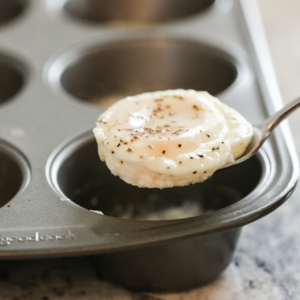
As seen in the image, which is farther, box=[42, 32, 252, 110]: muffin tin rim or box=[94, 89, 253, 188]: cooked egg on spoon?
box=[42, 32, 252, 110]: muffin tin rim

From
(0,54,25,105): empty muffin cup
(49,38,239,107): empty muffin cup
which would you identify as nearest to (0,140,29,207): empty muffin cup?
(0,54,25,105): empty muffin cup

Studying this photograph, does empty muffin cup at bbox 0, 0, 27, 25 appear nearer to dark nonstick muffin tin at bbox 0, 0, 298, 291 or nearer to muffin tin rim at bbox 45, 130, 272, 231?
dark nonstick muffin tin at bbox 0, 0, 298, 291

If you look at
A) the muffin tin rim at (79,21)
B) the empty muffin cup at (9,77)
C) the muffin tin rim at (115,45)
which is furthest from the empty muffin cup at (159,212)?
the muffin tin rim at (79,21)

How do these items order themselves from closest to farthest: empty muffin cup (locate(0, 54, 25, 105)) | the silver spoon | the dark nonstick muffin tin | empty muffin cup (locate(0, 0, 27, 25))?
the dark nonstick muffin tin, the silver spoon, empty muffin cup (locate(0, 54, 25, 105)), empty muffin cup (locate(0, 0, 27, 25))

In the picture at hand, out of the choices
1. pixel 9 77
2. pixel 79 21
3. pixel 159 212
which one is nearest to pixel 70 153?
pixel 159 212

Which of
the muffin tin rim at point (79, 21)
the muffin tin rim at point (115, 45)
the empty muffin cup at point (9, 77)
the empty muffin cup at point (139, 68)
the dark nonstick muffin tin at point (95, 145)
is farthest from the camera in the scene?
the muffin tin rim at point (79, 21)

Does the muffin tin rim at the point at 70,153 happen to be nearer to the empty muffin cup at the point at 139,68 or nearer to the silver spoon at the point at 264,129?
the silver spoon at the point at 264,129

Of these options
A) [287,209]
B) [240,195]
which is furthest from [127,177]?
[287,209]
